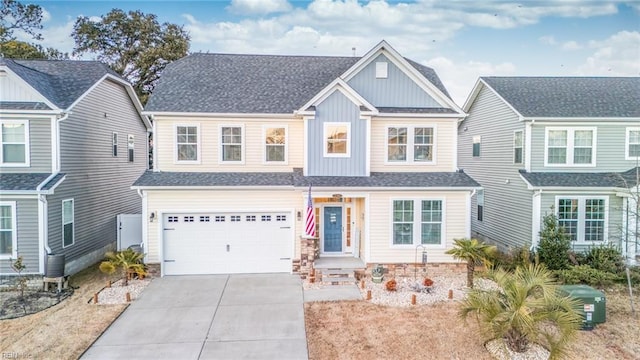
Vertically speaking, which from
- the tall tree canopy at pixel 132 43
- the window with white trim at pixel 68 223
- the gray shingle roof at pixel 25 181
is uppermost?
the tall tree canopy at pixel 132 43

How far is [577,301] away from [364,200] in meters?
6.89

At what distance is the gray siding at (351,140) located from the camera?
1334cm

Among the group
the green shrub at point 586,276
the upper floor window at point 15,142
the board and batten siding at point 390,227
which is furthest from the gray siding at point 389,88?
the upper floor window at point 15,142

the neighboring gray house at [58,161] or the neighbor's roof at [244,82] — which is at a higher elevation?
the neighbor's roof at [244,82]

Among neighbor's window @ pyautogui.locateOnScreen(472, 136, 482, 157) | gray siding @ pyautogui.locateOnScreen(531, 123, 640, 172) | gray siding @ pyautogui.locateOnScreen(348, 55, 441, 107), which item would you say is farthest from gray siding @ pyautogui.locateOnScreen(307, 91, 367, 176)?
neighbor's window @ pyautogui.locateOnScreen(472, 136, 482, 157)

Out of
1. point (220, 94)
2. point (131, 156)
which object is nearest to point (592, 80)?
point (220, 94)

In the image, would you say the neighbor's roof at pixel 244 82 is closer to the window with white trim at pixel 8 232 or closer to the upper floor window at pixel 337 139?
the upper floor window at pixel 337 139

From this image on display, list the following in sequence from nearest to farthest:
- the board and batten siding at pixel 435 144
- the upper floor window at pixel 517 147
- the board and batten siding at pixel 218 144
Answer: the board and batten siding at pixel 218 144, the board and batten siding at pixel 435 144, the upper floor window at pixel 517 147

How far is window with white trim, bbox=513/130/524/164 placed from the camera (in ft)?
49.7

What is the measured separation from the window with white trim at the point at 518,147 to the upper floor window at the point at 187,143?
502 inches

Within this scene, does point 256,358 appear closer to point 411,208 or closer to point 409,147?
point 411,208

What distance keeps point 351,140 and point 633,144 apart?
11.4 meters

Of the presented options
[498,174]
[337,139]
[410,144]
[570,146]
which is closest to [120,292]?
[337,139]

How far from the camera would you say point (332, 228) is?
→ 1416cm
